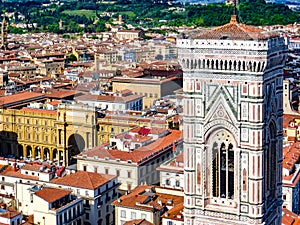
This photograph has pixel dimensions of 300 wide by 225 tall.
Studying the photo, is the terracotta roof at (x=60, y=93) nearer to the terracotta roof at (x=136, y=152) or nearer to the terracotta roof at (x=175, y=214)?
the terracotta roof at (x=136, y=152)

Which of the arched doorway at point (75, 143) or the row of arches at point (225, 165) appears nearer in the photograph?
the row of arches at point (225, 165)

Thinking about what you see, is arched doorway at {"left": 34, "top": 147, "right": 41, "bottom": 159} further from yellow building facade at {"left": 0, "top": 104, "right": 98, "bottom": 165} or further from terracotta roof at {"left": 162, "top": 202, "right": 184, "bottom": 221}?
terracotta roof at {"left": 162, "top": 202, "right": 184, "bottom": 221}

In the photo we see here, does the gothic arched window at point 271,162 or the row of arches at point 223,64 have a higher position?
the row of arches at point 223,64

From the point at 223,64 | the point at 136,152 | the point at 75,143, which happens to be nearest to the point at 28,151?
the point at 75,143

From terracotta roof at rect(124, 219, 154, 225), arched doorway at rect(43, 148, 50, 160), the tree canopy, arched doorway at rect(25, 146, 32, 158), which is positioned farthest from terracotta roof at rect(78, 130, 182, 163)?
the tree canopy

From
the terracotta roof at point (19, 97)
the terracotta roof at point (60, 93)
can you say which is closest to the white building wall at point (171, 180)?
the terracotta roof at point (60, 93)

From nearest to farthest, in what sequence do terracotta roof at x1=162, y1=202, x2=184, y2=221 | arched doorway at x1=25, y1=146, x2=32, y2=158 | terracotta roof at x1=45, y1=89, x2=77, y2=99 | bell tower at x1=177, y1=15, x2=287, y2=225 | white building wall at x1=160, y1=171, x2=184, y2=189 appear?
bell tower at x1=177, y1=15, x2=287, y2=225
terracotta roof at x1=162, y1=202, x2=184, y2=221
white building wall at x1=160, y1=171, x2=184, y2=189
arched doorway at x1=25, y1=146, x2=32, y2=158
terracotta roof at x1=45, y1=89, x2=77, y2=99
